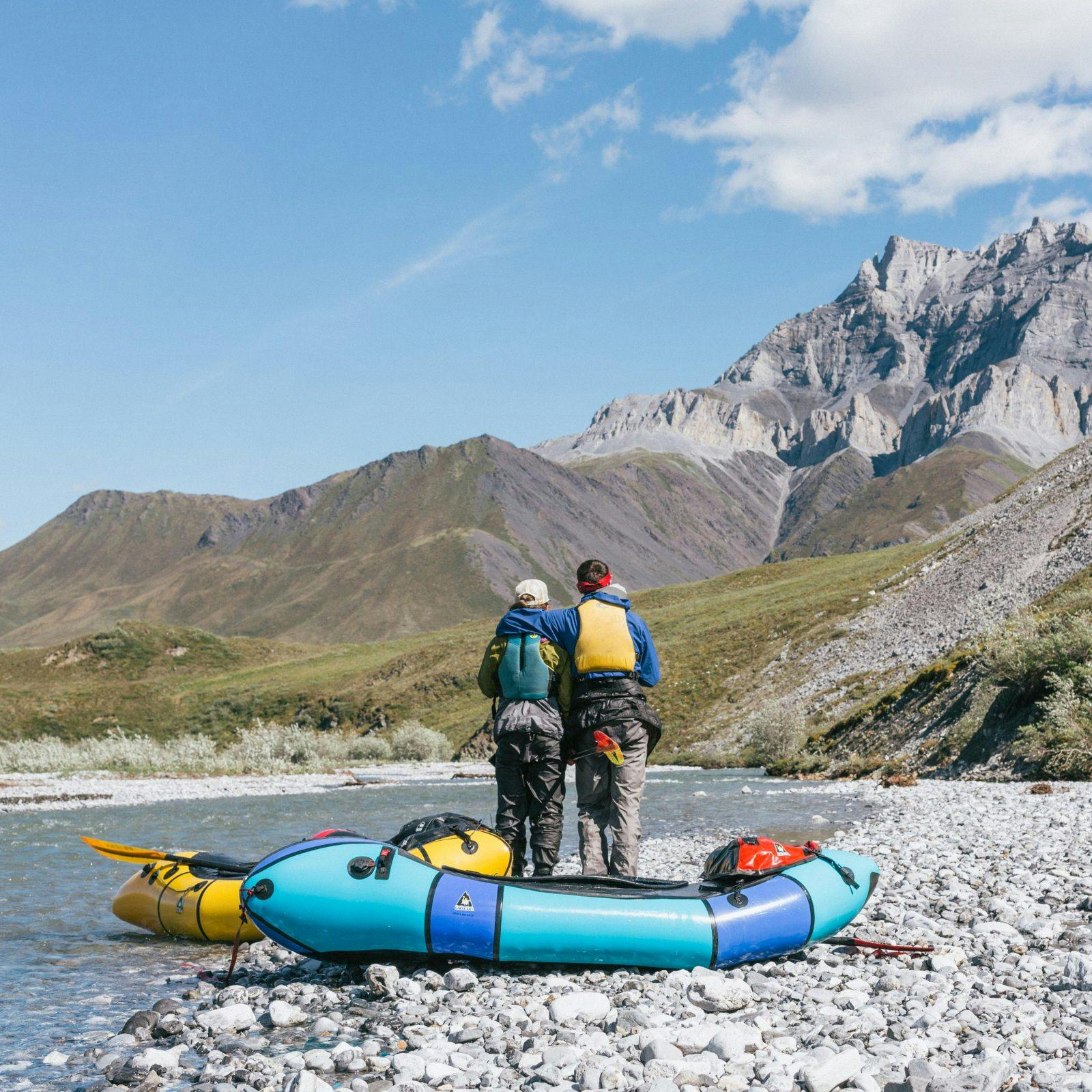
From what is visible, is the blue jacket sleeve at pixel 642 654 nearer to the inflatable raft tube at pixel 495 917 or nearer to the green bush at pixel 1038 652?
the inflatable raft tube at pixel 495 917

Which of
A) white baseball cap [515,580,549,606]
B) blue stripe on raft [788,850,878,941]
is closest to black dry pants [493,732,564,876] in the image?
white baseball cap [515,580,549,606]

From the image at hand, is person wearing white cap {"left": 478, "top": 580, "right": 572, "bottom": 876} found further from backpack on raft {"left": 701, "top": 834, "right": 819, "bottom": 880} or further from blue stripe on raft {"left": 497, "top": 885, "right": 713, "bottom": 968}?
blue stripe on raft {"left": 497, "top": 885, "right": 713, "bottom": 968}

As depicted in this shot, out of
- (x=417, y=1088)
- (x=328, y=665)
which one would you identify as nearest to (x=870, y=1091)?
(x=417, y=1088)

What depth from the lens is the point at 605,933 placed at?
7.71m

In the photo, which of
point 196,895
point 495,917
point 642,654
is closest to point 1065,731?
point 642,654

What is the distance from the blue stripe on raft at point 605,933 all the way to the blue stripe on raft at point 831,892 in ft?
3.20

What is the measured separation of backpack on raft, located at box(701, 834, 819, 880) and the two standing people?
31.0 inches

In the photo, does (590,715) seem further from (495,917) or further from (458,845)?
(495,917)

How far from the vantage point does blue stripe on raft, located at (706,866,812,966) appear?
25.6 ft

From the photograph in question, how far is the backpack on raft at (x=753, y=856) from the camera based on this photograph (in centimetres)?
910

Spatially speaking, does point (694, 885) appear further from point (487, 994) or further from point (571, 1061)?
point (571, 1061)

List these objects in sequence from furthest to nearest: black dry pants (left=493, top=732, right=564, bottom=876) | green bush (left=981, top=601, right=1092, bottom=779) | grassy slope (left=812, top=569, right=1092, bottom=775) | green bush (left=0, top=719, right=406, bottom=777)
Result: green bush (left=0, top=719, right=406, bottom=777)
grassy slope (left=812, top=569, right=1092, bottom=775)
green bush (left=981, top=601, right=1092, bottom=779)
black dry pants (left=493, top=732, right=564, bottom=876)

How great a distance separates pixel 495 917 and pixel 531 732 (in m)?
2.28

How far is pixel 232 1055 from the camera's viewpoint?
6473 mm
